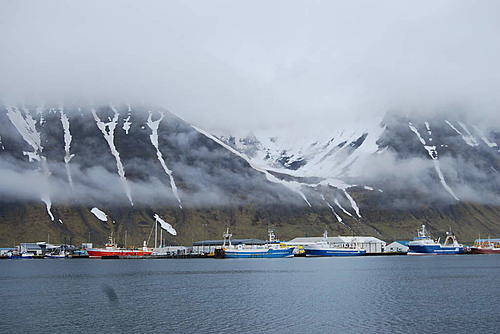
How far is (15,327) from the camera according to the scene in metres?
52.7

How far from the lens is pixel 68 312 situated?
61.5 metres

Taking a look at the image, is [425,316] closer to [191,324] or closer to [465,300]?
[465,300]

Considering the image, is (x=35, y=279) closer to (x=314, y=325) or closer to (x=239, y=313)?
(x=239, y=313)

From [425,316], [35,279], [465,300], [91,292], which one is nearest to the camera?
[425,316]

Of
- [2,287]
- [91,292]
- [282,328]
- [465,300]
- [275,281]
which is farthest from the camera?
[275,281]

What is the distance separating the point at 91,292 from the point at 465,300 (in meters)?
46.4

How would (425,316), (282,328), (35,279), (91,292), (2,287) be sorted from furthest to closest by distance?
(35,279)
(2,287)
(91,292)
(425,316)
(282,328)

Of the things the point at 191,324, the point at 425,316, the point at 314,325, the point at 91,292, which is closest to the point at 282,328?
the point at 314,325

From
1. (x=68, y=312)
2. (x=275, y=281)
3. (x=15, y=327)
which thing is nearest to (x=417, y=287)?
(x=275, y=281)

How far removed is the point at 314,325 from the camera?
5338cm

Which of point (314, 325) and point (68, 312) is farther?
point (68, 312)

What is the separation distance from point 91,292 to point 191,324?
102 feet

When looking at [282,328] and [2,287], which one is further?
[2,287]

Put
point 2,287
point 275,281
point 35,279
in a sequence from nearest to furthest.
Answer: point 2,287, point 275,281, point 35,279
